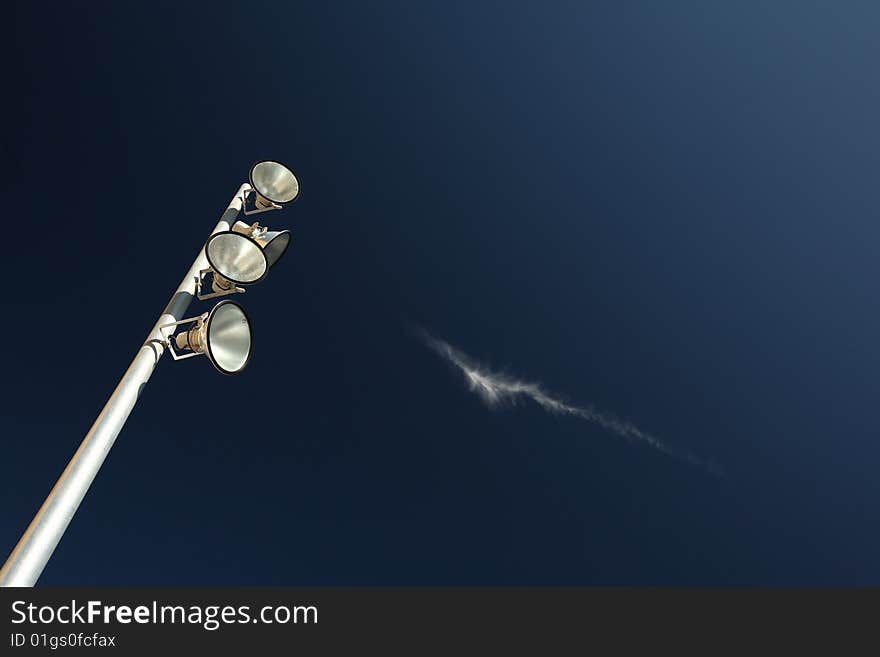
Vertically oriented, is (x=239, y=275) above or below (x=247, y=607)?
above

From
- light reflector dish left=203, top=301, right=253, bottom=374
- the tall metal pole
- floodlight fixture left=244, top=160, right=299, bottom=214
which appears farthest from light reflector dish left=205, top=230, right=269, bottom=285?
floodlight fixture left=244, top=160, right=299, bottom=214

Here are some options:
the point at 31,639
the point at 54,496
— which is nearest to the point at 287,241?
the point at 54,496

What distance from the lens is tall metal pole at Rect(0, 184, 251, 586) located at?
2811mm

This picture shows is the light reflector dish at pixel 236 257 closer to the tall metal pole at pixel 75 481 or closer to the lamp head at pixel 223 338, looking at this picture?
the lamp head at pixel 223 338

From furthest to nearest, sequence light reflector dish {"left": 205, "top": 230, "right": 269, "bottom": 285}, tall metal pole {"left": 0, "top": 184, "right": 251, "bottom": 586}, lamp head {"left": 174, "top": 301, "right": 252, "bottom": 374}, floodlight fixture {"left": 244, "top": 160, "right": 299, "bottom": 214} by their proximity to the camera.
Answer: floodlight fixture {"left": 244, "top": 160, "right": 299, "bottom": 214} → light reflector dish {"left": 205, "top": 230, "right": 269, "bottom": 285} → lamp head {"left": 174, "top": 301, "right": 252, "bottom": 374} → tall metal pole {"left": 0, "top": 184, "right": 251, "bottom": 586}

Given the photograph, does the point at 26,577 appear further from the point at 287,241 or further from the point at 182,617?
the point at 287,241

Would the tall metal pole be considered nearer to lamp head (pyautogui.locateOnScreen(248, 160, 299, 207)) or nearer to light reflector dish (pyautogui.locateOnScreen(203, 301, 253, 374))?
light reflector dish (pyautogui.locateOnScreen(203, 301, 253, 374))

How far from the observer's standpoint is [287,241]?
5.93 meters

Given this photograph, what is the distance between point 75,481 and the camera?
3.07m

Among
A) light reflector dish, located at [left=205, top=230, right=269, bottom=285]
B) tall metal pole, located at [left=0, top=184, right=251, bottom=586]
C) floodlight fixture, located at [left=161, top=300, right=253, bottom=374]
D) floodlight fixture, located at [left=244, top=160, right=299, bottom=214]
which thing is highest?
floodlight fixture, located at [left=244, top=160, right=299, bottom=214]

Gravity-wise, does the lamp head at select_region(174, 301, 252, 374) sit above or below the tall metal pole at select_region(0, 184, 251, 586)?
above

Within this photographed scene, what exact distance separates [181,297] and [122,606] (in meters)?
3.78

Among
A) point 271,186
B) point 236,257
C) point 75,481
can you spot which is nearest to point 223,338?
point 236,257

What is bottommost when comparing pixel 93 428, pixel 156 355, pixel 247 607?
pixel 247 607
